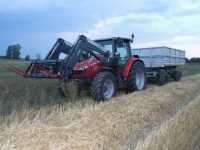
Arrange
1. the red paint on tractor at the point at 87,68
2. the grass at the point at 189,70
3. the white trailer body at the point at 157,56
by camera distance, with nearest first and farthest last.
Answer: the red paint on tractor at the point at 87,68
the white trailer body at the point at 157,56
the grass at the point at 189,70

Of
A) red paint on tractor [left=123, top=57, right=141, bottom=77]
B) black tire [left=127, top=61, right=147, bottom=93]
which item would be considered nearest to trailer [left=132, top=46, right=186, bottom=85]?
black tire [left=127, top=61, right=147, bottom=93]

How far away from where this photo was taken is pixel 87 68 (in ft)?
35.2

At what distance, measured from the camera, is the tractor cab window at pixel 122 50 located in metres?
12.5

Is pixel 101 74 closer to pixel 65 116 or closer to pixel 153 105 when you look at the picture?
pixel 153 105

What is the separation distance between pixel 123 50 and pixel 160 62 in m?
4.69

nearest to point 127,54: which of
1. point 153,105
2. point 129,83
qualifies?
point 129,83

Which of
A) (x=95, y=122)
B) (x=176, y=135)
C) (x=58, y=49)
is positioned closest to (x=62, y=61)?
(x=58, y=49)

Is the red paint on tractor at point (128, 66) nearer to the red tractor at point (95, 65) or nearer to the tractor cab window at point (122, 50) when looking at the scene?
the red tractor at point (95, 65)

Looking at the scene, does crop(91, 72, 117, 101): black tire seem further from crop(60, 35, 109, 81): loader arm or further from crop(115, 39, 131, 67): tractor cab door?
crop(115, 39, 131, 67): tractor cab door

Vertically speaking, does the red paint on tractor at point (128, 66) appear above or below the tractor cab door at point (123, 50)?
below

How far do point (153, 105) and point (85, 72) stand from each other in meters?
2.27

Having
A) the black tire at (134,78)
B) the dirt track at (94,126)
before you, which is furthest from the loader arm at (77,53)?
the dirt track at (94,126)

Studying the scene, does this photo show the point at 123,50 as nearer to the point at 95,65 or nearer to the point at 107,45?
the point at 107,45

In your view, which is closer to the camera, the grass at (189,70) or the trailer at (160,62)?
the trailer at (160,62)
